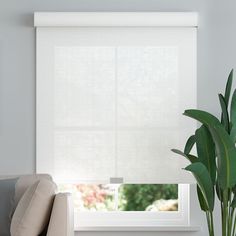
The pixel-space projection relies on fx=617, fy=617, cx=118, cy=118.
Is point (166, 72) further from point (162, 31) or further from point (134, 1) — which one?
point (134, 1)

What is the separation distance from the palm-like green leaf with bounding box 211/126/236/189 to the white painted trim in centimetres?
103

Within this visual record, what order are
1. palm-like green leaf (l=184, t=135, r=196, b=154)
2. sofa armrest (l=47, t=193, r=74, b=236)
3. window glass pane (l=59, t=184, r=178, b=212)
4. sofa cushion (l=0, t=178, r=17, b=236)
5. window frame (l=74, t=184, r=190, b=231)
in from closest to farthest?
sofa armrest (l=47, t=193, r=74, b=236) → sofa cushion (l=0, t=178, r=17, b=236) → palm-like green leaf (l=184, t=135, r=196, b=154) → window frame (l=74, t=184, r=190, b=231) → window glass pane (l=59, t=184, r=178, b=212)

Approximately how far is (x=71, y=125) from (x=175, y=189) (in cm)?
96

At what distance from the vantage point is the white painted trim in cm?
439

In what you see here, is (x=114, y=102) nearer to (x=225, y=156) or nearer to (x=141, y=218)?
(x=141, y=218)

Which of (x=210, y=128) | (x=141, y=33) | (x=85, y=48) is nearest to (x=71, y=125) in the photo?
(x=85, y=48)

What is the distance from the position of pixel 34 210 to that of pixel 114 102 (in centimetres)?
113

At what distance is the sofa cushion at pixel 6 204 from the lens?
3.82 m

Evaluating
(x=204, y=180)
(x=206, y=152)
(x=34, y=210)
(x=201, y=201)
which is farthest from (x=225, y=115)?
(x=34, y=210)

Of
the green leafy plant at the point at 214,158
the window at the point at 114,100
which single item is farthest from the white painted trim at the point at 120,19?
the green leafy plant at the point at 214,158

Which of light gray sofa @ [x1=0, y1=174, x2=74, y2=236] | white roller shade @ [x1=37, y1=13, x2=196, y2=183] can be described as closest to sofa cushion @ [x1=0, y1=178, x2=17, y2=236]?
light gray sofa @ [x1=0, y1=174, x2=74, y2=236]

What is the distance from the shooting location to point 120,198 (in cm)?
472

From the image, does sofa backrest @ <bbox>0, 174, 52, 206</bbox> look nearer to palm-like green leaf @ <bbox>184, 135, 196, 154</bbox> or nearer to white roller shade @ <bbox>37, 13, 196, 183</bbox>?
white roller shade @ <bbox>37, 13, 196, 183</bbox>

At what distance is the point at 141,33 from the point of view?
175 inches
